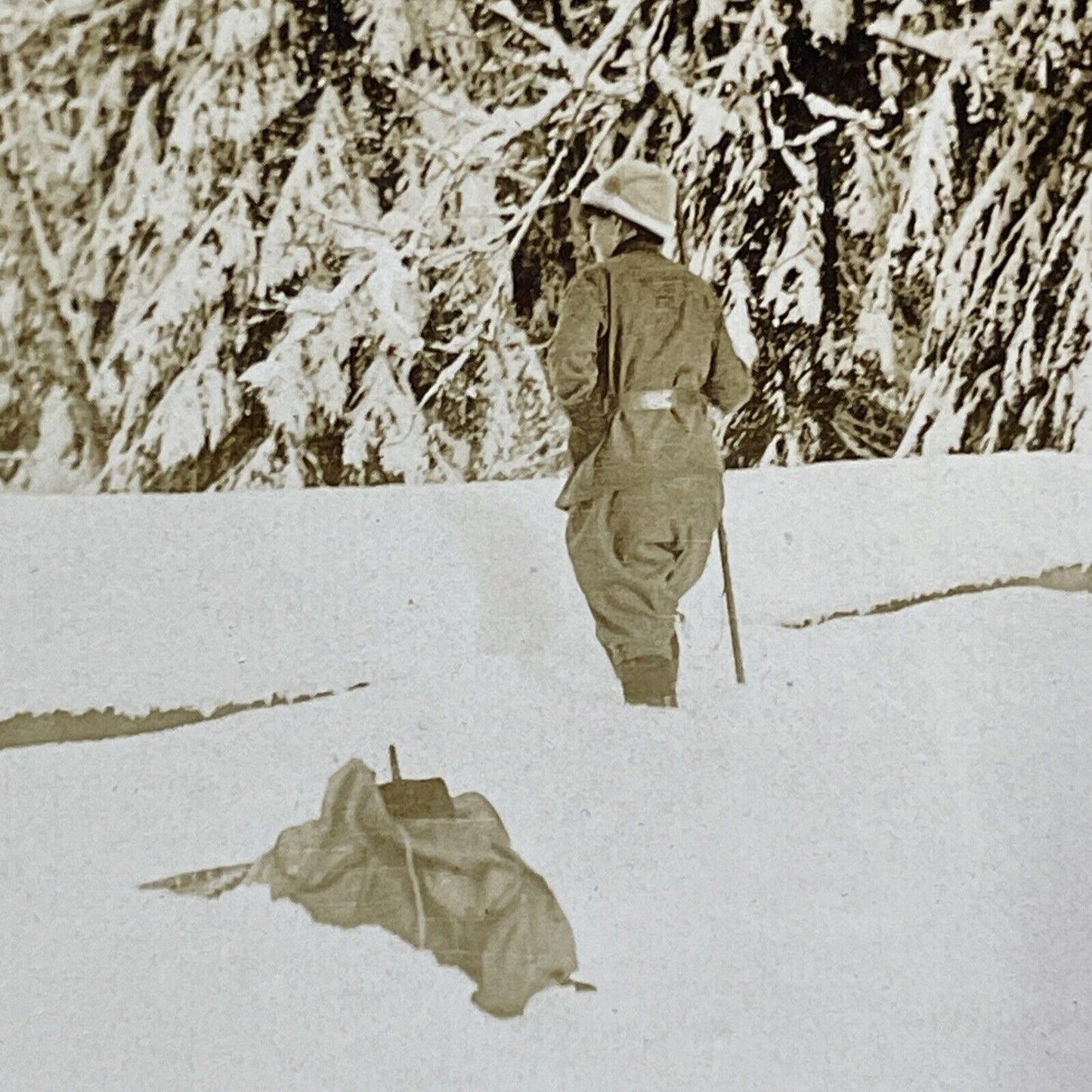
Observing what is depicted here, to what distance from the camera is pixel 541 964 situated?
1.44 meters

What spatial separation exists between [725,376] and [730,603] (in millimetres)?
320

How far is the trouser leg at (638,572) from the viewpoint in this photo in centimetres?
155

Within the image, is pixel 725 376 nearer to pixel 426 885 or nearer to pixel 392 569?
pixel 392 569

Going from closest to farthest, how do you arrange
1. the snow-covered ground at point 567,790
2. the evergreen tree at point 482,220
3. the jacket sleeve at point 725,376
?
the snow-covered ground at point 567,790
the evergreen tree at point 482,220
the jacket sleeve at point 725,376

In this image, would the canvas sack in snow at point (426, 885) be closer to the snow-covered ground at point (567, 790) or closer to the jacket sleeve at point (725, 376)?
the snow-covered ground at point (567, 790)

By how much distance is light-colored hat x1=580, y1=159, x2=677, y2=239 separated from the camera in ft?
5.22

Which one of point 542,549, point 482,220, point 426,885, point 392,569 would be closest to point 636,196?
point 482,220

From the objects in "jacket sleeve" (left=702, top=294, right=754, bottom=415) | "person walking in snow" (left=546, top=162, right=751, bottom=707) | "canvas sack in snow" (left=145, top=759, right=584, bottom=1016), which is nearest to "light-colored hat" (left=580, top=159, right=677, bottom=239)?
"person walking in snow" (left=546, top=162, right=751, bottom=707)

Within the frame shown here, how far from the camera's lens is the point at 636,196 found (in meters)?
1.59

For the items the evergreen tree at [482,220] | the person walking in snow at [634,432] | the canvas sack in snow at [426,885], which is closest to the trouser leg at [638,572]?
the person walking in snow at [634,432]

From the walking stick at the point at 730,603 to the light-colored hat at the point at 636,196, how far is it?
0.43m

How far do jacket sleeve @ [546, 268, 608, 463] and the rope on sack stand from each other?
1.82 ft

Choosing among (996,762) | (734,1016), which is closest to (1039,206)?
(996,762)

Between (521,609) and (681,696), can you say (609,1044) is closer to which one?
(681,696)
